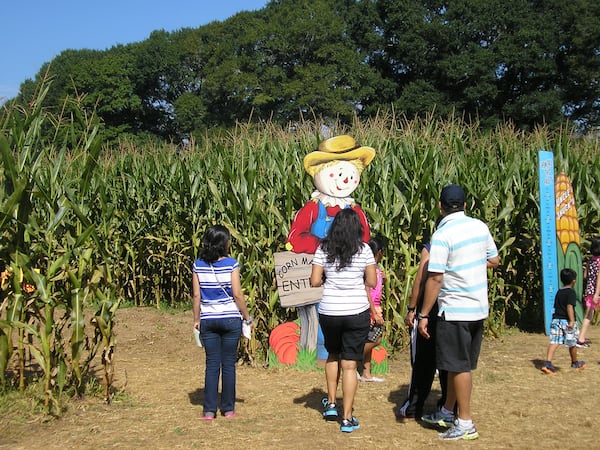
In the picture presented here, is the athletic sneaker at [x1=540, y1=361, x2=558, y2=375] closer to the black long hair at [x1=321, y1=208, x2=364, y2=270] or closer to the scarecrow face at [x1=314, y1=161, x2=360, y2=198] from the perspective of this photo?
the scarecrow face at [x1=314, y1=161, x2=360, y2=198]

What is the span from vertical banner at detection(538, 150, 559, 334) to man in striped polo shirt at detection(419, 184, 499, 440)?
4.28m

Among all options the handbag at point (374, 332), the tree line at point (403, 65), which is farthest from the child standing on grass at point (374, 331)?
the tree line at point (403, 65)

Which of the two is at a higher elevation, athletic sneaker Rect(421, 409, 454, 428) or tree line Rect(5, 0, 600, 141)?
tree line Rect(5, 0, 600, 141)

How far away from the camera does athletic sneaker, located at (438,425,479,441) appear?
4.78m

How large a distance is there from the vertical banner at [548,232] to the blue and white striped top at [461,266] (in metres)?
4.32

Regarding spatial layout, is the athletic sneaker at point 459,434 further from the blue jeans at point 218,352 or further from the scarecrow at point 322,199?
the scarecrow at point 322,199

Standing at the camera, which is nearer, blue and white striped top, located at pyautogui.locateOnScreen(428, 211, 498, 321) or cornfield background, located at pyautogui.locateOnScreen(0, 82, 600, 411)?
blue and white striped top, located at pyautogui.locateOnScreen(428, 211, 498, 321)

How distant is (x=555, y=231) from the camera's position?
28.5 ft

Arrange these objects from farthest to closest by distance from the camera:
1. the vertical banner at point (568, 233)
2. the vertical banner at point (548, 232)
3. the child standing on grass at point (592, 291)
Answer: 1. the vertical banner at point (568, 233)
2. the vertical banner at point (548, 232)
3. the child standing on grass at point (592, 291)

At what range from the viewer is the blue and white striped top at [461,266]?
4555 millimetres

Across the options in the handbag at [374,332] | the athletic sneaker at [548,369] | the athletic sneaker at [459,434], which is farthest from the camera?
the athletic sneaker at [548,369]

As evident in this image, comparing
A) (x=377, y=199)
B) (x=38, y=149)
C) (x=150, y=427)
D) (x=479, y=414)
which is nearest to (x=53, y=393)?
(x=150, y=427)

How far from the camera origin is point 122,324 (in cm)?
1012

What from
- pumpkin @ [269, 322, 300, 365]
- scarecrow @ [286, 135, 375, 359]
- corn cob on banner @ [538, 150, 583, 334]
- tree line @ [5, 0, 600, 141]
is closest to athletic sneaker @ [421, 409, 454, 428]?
scarecrow @ [286, 135, 375, 359]
